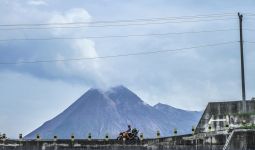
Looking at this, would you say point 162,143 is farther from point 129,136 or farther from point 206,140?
point 206,140

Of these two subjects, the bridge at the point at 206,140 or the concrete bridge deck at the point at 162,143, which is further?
the bridge at the point at 206,140

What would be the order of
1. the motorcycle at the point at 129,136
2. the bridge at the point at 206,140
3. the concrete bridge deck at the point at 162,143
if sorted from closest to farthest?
the concrete bridge deck at the point at 162,143 < the bridge at the point at 206,140 < the motorcycle at the point at 129,136

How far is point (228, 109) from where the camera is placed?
5359 cm

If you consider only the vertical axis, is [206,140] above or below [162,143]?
above

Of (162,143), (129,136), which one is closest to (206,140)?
(162,143)

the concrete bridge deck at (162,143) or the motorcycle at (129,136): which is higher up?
the motorcycle at (129,136)

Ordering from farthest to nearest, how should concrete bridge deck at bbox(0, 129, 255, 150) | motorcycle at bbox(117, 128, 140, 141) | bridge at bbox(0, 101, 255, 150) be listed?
1. motorcycle at bbox(117, 128, 140, 141)
2. bridge at bbox(0, 101, 255, 150)
3. concrete bridge deck at bbox(0, 129, 255, 150)

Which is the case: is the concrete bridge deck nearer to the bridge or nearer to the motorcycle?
the bridge

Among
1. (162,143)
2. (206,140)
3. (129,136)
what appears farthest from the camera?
(129,136)

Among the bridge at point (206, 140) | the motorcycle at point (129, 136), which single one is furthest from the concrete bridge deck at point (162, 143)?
the motorcycle at point (129, 136)

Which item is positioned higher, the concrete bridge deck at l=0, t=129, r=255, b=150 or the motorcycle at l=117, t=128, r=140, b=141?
the motorcycle at l=117, t=128, r=140, b=141

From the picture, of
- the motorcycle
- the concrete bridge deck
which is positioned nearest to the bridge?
the concrete bridge deck

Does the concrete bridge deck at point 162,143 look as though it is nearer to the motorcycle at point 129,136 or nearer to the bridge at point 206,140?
the bridge at point 206,140

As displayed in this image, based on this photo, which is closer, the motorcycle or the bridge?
the bridge
